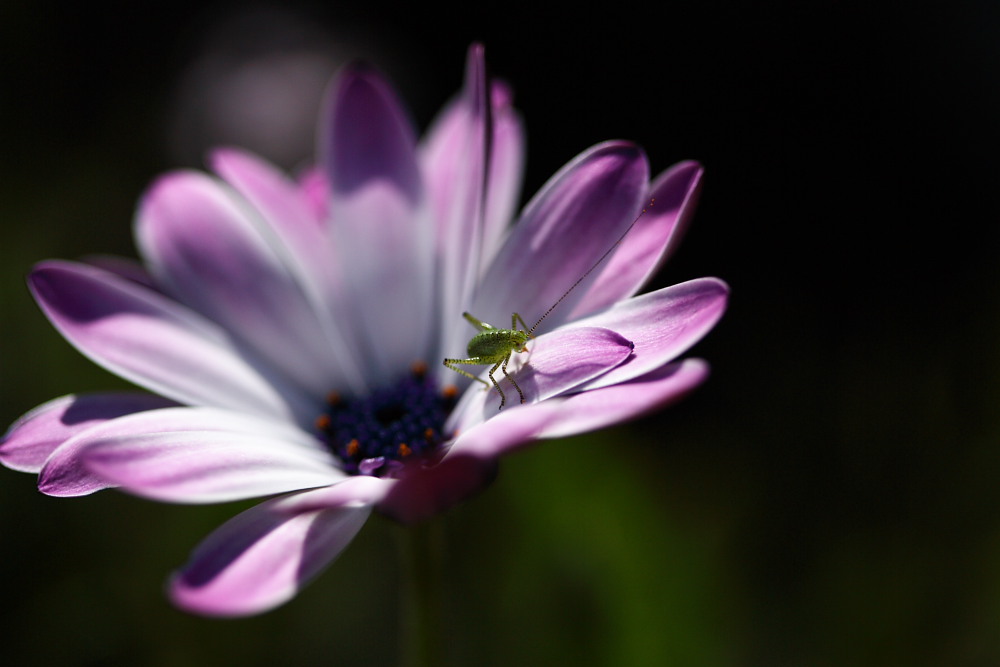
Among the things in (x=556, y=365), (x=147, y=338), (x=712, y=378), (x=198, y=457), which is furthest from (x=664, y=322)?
(x=712, y=378)

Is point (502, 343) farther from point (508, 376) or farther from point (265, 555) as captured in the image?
point (265, 555)

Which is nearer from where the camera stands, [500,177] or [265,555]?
[265,555]

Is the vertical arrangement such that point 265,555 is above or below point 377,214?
below

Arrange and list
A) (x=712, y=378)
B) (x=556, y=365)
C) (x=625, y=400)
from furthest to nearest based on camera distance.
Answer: (x=712, y=378)
(x=556, y=365)
(x=625, y=400)

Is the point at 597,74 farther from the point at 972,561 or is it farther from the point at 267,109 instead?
the point at 972,561

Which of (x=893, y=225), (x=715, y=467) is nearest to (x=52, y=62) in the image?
(x=715, y=467)

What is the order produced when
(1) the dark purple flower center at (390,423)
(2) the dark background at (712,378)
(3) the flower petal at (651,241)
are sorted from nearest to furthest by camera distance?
→ (3) the flower petal at (651,241) < (1) the dark purple flower center at (390,423) < (2) the dark background at (712,378)

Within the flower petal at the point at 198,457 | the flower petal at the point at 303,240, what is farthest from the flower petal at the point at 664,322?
the flower petal at the point at 303,240

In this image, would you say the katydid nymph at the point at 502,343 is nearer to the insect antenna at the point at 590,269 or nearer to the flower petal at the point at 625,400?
the insect antenna at the point at 590,269

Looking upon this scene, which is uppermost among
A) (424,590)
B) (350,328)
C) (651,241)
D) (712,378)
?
(651,241)
